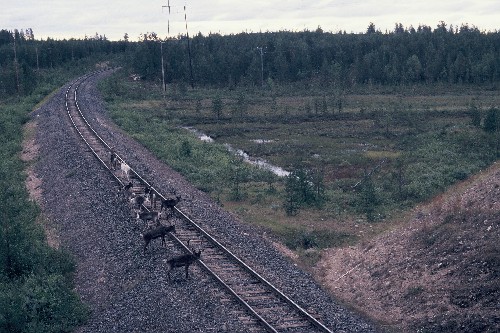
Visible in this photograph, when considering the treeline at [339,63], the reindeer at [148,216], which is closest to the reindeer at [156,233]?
the reindeer at [148,216]

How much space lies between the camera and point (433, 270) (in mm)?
16109

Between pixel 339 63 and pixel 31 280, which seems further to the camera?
pixel 339 63

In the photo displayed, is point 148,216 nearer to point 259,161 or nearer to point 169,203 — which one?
point 169,203

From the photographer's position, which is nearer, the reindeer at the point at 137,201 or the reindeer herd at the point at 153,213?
the reindeer herd at the point at 153,213

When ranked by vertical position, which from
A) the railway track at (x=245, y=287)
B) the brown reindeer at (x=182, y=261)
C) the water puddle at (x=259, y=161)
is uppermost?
the brown reindeer at (x=182, y=261)

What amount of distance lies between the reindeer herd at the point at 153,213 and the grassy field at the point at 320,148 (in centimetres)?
334

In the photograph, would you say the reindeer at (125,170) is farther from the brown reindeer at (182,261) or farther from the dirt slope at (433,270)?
the brown reindeer at (182,261)

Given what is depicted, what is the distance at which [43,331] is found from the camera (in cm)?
1413

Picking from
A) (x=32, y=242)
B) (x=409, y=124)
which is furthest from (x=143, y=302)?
(x=409, y=124)

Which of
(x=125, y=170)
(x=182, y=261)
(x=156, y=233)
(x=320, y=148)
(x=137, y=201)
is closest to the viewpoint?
(x=182, y=261)

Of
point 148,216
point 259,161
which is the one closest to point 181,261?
point 148,216

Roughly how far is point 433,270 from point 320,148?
89.8 ft

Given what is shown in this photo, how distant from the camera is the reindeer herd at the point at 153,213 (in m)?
16.2

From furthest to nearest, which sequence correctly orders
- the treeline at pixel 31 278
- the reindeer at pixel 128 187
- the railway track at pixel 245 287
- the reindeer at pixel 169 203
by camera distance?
the reindeer at pixel 128 187
the reindeer at pixel 169 203
the treeline at pixel 31 278
the railway track at pixel 245 287
